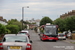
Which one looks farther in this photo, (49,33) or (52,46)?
(49,33)

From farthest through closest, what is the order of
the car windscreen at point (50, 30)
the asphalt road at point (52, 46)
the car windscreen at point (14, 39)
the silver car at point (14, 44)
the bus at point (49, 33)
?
the car windscreen at point (50, 30) < the bus at point (49, 33) < the asphalt road at point (52, 46) < the car windscreen at point (14, 39) < the silver car at point (14, 44)

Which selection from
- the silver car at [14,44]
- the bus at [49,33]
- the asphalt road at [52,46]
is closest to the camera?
the silver car at [14,44]

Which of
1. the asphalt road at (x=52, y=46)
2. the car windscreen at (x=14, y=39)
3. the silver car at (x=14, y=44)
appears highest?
the car windscreen at (x=14, y=39)

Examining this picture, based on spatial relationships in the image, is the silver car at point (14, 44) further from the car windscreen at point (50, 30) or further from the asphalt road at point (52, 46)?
the car windscreen at point (50, 30)

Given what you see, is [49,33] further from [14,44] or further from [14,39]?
[14,44]

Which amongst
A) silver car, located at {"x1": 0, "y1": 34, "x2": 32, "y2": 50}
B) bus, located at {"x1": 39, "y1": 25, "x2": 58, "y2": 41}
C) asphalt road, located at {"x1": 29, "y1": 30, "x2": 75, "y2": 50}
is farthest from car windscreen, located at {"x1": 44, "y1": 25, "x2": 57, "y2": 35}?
silver car, located at {"x1": 0, "y1": 34, "x2": 32, "y2": 50}

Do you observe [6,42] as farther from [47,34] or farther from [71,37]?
[71,37]

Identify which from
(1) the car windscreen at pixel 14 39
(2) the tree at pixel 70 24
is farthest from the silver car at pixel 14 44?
(2) the tree at pixel 70 24

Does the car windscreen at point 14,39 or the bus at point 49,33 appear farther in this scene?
the bus at point 49,33

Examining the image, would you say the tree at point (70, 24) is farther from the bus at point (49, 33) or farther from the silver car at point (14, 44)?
the silver car at point (14, 44)

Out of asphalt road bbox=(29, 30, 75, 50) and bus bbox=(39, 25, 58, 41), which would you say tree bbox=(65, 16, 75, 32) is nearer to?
bus bbox=(39, 25, 58, 41)

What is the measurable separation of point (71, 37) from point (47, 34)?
10.5 m

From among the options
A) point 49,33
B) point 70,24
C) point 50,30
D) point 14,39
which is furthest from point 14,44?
point 70,24

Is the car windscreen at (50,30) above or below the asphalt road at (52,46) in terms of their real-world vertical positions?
above
